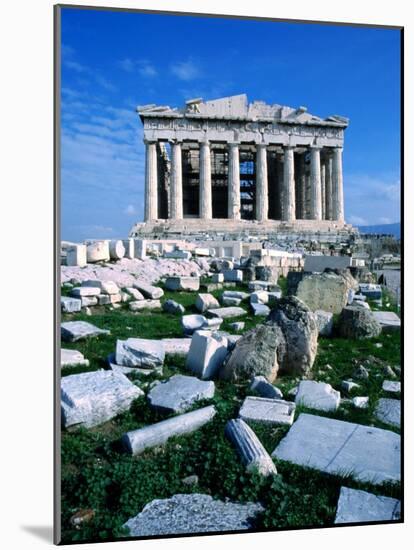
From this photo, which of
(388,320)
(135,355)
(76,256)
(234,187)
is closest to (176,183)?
(234,187)

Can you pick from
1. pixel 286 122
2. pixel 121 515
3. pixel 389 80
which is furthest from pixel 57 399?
pixel 286 122

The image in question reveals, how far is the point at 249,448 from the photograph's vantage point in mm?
3832

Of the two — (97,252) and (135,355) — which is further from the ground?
(97,252)

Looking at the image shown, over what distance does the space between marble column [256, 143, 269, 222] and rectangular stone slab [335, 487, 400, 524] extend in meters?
25.4

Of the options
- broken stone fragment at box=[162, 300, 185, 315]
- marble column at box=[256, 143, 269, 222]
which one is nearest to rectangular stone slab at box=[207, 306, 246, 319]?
broken stone fragment at box=[162, 300, 185, 315]

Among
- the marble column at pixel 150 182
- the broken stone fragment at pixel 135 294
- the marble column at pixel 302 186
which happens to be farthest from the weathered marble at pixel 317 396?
the marble column at pixel 302 186

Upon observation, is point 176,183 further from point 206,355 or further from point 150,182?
point 206,355

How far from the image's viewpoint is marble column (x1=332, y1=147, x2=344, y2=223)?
1133 inches

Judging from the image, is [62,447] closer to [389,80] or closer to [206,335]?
[206,335]

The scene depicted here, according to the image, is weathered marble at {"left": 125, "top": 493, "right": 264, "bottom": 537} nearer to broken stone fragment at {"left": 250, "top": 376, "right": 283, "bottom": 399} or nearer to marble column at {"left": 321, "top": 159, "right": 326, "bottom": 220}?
broken stone fragment at {"left": 250, "top": 376, "right": 283, "bottom": 399}

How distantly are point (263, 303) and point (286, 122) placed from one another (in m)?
19.5

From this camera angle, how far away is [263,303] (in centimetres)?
873

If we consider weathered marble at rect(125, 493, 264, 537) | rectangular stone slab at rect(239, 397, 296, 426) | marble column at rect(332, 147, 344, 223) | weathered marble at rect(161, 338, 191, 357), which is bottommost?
weathered marble at rect(125, 493, 264, 537)

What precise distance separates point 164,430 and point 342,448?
1528 millimetres
